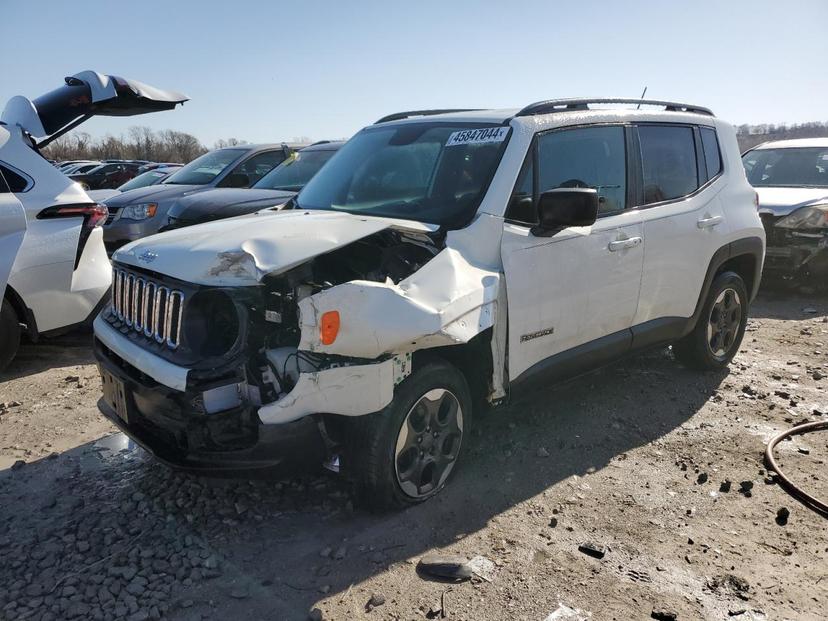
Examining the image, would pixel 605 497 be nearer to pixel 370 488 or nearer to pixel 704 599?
pixel 704 599

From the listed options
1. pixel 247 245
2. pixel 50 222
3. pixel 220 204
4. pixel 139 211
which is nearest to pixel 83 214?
pixel 50 222

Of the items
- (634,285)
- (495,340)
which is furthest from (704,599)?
(634,285)

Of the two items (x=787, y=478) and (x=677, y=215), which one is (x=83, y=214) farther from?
(x=787, y=478)

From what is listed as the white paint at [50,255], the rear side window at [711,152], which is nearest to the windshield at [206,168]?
the white paint at [50,255]

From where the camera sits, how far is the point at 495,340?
335 cm

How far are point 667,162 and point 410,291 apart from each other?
2608 millimetres

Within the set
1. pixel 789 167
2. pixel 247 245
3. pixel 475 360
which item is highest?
pixel 247 245

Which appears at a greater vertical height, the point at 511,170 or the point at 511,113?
the point at 511,113

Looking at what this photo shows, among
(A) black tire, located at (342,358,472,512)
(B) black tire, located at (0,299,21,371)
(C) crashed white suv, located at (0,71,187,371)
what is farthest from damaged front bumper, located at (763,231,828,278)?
(B) black tire, located at (0,299,21,371)

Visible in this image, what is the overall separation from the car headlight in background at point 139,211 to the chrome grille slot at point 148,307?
14.9 feet

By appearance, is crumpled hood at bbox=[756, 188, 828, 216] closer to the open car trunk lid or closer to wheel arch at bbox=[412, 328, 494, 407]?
wheel arch at bbox=[412, 328, 494, 407]

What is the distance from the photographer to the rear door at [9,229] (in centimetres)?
474

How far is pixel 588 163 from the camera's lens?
3963 millimetres

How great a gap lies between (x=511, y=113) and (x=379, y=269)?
1.36 m
